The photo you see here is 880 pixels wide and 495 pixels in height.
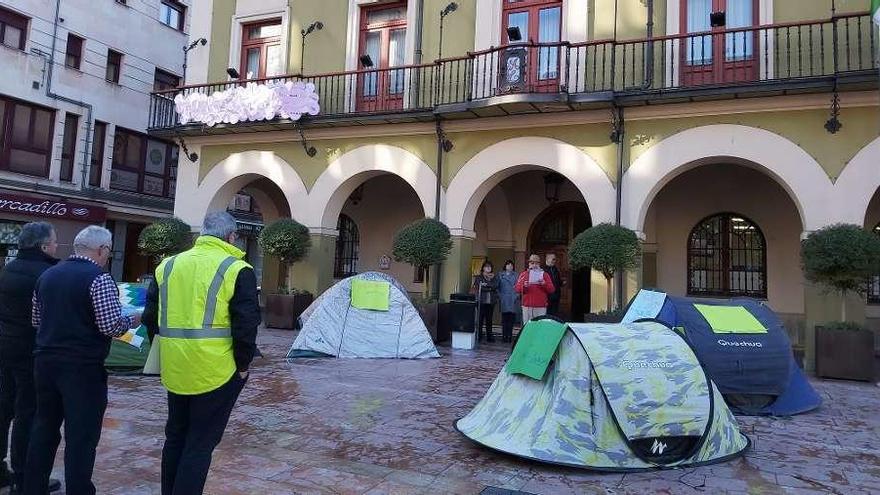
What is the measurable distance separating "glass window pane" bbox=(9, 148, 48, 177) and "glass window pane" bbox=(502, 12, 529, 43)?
15.0m

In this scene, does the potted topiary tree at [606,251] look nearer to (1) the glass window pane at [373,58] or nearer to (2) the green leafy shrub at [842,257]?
(2) the green leafy shrub at [842,257]

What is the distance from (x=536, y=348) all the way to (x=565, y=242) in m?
10.1

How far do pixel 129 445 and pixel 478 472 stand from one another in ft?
9.15

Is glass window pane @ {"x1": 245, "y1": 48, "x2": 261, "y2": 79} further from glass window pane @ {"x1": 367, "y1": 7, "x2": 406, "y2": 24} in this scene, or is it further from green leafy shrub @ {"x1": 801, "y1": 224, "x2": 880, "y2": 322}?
green leafy shrub @ {"x1": 801, "y1": 224, "x2": 880, "y2": 322}

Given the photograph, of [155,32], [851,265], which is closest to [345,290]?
[851,265]

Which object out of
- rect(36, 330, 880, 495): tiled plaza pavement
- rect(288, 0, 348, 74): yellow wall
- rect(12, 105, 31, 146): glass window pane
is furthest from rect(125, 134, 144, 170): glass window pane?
rect(36, 330, 880, 495): tiled plaza pavement

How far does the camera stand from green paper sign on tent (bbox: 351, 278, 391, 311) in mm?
10156

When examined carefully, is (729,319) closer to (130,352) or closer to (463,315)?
(463,315)

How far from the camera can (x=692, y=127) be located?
10.9 m

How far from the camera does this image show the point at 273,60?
1509cm

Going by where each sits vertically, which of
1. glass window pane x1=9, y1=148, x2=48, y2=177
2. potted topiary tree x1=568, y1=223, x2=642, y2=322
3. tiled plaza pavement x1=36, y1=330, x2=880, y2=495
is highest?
glass window pane x1=9, y1=148, x2=48, y2=177

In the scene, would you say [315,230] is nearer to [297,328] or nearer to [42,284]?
[297,328]

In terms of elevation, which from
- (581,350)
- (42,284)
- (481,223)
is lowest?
(581,350)

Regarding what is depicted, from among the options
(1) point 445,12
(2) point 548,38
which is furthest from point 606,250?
(1) point 445,12
